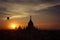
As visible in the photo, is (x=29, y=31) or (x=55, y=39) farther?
(x=55, y=39)

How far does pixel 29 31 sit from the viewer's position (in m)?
151

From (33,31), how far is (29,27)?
515cm

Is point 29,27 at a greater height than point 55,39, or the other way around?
point 29,27

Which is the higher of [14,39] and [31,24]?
[31,24]

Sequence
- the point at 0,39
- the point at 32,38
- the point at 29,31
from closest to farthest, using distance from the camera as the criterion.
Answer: the point at 32,38 < the point at 29,31 < the point at 0,39

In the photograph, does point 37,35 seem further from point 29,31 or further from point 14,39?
point 14,39

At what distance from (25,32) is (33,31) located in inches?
219

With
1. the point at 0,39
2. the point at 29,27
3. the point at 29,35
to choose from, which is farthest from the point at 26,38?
the point at 0,39

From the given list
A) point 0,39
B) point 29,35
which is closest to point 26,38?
point 29,35

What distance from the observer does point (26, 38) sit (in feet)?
469

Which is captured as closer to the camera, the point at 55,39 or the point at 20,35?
the point at 20,35

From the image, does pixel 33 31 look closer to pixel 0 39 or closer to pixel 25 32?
pixel 25 32

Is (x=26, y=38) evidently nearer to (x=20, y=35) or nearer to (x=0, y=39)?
(x=20, y=35)

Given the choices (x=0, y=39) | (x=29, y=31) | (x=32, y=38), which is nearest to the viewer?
(x=32, y=38)
